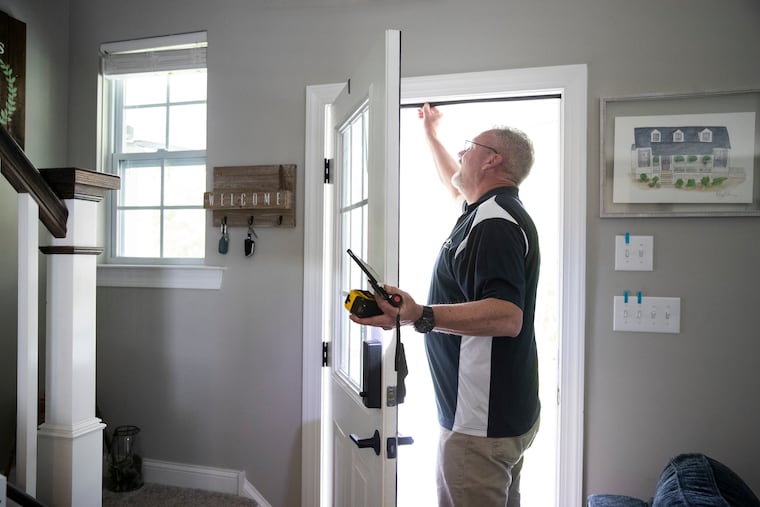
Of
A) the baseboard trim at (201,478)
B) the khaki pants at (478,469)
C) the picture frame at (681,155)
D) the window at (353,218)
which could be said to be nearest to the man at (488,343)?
the khaki pants at (478,469)

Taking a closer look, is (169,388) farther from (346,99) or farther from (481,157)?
(481,157)

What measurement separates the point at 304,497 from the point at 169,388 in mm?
858

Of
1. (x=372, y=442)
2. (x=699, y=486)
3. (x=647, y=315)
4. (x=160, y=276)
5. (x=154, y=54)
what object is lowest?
(x=699, y=486)

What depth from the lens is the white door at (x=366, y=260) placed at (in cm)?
132

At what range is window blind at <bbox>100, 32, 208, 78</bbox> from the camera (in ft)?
8.43

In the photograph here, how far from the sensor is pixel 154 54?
104 inches

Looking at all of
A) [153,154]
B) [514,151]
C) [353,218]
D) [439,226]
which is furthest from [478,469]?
[439,226]

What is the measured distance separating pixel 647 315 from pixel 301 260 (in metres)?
1.47

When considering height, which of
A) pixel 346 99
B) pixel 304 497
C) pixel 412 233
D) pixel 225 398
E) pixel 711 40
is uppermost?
pixel 711 40

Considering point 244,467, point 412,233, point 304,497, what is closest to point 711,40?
point 412,233

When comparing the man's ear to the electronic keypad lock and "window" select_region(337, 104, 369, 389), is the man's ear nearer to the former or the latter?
"window" select_region(337, 104, 369, 389)

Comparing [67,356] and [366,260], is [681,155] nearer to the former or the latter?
[366,260]

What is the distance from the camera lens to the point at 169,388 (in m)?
2.59

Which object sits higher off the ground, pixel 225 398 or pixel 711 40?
pixel 711 40
